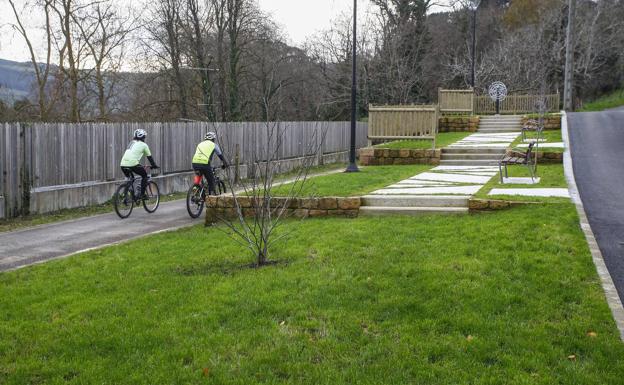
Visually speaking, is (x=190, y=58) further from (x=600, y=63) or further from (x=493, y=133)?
(x=600, y=63)

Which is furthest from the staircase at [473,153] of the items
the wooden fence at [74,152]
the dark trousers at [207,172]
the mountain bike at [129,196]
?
the mountain bike at [129,196]

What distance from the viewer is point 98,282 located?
22.0ft

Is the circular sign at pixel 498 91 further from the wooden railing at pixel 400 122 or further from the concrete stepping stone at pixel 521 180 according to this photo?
the concrete stepping stone at pixel 521 180

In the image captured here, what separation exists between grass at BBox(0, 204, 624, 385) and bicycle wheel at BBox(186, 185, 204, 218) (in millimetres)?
4318

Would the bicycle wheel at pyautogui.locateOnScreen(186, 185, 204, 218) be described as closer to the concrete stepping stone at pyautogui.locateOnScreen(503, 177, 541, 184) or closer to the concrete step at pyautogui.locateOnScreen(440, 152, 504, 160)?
the concrete stepping stone at pyautogui.locateOnScreen(503, 177, 541, 184)

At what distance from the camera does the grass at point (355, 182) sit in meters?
11.2

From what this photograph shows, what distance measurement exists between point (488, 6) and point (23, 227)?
5534 centimetres

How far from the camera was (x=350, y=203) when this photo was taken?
10.0 metres

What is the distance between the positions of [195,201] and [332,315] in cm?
763

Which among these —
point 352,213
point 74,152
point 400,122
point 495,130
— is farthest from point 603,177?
point 495,130

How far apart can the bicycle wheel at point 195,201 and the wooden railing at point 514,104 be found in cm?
2377

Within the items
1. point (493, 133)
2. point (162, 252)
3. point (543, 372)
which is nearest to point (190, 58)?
point (493, 133)

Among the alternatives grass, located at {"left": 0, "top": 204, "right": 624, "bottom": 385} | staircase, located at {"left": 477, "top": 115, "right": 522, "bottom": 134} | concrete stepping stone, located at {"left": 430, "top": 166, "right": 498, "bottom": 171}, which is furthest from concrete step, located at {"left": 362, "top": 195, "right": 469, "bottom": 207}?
staircase, located at {"left": 477, "top": 115, "right": 522, "bottom": 134}

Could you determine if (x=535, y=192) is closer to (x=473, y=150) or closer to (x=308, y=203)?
(x=308, y=203)
